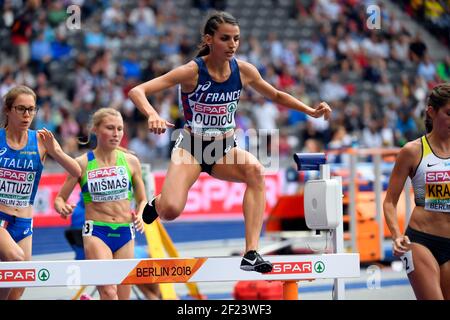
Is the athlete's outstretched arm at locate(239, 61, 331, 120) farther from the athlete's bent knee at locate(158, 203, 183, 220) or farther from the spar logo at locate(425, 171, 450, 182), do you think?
the spar logo at locate(425, 171, 450, 182)

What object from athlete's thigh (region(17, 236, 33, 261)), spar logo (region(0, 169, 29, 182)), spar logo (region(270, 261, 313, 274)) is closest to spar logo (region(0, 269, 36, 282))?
athlete's thigh (region(17, 236, 33, 261))

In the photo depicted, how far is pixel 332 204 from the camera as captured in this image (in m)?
7.40

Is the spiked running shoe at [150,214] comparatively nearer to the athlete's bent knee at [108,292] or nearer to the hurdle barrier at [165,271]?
the athlete's bent knee at [108,292]

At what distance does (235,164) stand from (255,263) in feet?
2.77

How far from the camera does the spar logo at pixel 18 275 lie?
22.5 ft

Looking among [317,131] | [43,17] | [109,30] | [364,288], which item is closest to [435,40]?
[317,131]

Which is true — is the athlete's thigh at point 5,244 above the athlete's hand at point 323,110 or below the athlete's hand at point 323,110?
below

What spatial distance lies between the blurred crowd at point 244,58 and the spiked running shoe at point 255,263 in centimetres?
1150

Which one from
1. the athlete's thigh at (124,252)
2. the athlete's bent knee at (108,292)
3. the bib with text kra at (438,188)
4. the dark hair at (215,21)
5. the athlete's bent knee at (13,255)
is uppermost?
the dark hair at (215,21)

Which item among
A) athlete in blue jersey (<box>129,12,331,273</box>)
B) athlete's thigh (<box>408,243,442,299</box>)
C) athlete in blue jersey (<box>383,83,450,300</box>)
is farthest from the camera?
athlete in blue jersey (<box>129,12,331,273</box>)

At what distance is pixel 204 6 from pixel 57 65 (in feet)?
18.0

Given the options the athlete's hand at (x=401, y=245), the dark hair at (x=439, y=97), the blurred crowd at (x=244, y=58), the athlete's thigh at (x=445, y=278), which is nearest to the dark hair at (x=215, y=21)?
the dark hair at (x=439, y=97)

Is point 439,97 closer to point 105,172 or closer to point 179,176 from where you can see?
point 179,176

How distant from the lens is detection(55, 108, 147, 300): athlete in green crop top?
27.0ft
